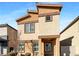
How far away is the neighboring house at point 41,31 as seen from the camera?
1.63 meters

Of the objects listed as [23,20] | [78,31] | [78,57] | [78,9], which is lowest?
[78,57]

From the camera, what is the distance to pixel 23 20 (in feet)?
5.58

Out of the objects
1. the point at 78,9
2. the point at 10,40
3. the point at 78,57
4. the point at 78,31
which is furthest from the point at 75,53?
the point at 10,40

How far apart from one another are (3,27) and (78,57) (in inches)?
38.0

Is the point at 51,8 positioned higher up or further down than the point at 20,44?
higher up

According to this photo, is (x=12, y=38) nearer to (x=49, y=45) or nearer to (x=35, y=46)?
(x=35, y=46)

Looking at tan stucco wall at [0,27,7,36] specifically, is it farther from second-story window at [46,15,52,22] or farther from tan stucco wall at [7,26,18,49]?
second-story window at [46,15,52,22]

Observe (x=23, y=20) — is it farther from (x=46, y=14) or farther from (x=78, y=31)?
(x=78, y=31)

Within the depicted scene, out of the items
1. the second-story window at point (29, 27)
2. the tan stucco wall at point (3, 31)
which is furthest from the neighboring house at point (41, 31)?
the tan stucco wall at point (3, 31)

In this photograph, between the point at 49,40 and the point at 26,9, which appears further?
the point at 26,9

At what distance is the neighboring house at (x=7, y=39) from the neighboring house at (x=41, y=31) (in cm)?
7

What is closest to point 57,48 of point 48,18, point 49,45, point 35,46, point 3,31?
point 49,45

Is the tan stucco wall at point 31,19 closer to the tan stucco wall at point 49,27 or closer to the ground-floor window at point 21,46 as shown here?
the tan stucco wall at point 49,27

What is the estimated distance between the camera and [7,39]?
5.45 feet
